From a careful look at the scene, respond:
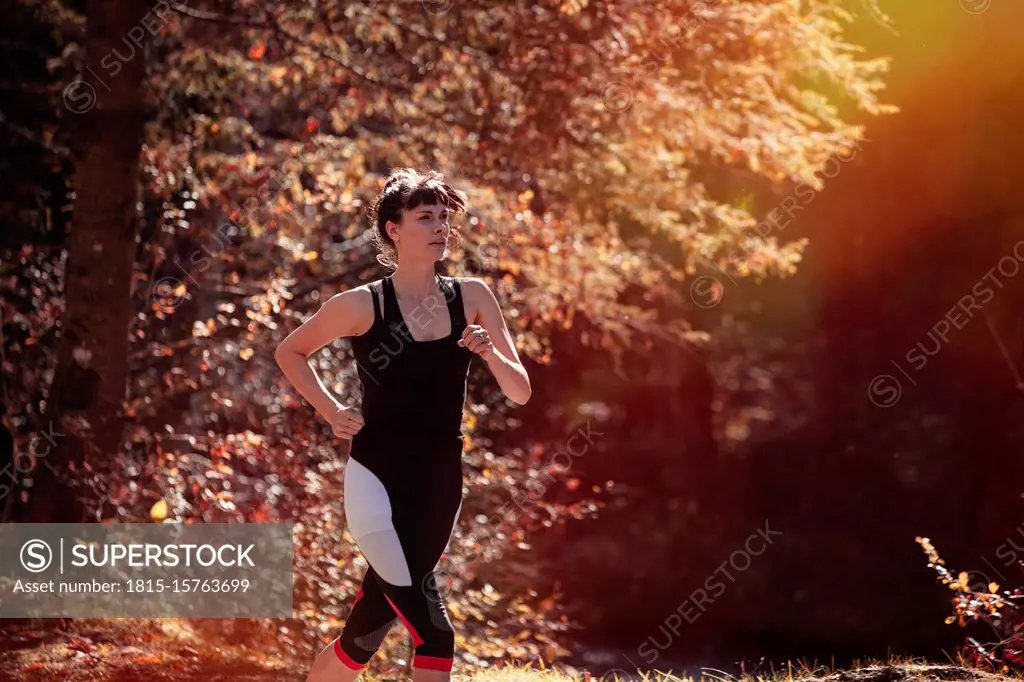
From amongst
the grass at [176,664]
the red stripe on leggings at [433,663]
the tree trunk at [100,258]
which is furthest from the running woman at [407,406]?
the tree trunk at [100,258]

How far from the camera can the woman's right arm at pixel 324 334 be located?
5.01 metres

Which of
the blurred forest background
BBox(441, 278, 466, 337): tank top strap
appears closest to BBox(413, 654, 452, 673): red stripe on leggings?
BBox(441, 278, 466, 337): tank top strap

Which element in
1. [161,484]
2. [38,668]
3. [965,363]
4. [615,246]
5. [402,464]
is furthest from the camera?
[965,363]

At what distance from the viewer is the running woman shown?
15.8 feet

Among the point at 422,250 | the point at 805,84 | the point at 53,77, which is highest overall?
the point at 805,84

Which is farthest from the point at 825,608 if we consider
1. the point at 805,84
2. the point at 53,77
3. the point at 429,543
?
the point at 429,543

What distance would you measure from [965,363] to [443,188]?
12.3 meters

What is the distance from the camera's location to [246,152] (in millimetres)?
11242

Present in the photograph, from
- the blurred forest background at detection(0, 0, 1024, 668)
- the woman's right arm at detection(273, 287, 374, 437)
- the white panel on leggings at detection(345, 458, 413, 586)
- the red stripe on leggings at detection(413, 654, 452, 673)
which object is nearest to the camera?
the red stripe on leggings at detection(413, 654, 452, 673)

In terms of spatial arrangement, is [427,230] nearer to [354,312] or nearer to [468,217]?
[354,312]

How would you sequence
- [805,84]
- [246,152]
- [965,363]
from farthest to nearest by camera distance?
[965,363] < [805,84] < [246,152]

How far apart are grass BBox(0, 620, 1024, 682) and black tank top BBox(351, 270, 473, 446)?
2.47m

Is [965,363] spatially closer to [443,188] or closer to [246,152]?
[246,152]

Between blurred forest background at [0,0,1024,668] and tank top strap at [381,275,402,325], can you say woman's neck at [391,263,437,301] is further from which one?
blurred forest background at [0,0,1024,668]
